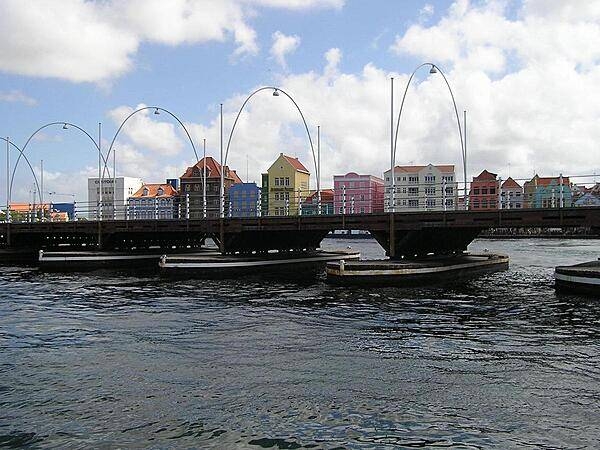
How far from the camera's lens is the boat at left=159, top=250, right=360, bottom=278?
4541cm

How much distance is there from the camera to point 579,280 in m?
32.5

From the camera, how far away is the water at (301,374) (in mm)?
11523

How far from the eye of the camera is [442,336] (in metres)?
21.2

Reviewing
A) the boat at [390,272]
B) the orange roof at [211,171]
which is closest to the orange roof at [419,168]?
the orange roof at [211,171]

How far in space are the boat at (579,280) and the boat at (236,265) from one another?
18.3 metres

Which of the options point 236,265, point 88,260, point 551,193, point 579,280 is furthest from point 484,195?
point 88,260

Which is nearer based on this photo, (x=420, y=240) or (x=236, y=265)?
(x=420, y=240)

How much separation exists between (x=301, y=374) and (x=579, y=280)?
2189cm

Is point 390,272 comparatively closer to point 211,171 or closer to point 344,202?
point 344,202

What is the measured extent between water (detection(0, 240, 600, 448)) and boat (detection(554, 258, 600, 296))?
1.55 metres

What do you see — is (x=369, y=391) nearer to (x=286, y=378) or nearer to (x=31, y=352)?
(x=286, y=378)

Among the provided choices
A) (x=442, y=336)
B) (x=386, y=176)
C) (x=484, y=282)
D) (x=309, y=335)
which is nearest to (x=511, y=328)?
(x=442, y=336)

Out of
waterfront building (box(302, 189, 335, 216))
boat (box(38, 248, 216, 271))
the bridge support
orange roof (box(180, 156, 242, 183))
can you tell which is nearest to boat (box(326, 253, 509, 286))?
the bridge support

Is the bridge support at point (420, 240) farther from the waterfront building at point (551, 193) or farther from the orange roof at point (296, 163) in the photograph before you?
the orange roof at point (296, 163)
